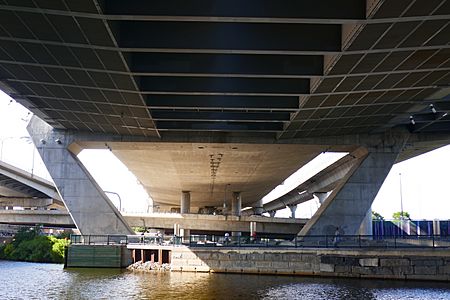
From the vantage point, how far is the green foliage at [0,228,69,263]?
Result: 46.4 meters

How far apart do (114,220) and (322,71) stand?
24.4 m

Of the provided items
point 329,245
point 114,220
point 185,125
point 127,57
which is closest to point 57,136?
point 114,220

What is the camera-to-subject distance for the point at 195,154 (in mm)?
49719

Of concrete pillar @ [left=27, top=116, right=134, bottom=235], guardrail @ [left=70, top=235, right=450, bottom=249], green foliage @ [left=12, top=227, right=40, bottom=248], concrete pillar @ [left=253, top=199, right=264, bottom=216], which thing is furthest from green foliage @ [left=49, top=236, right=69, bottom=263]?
concrete pillar @ [left=253, top=199, right=264, bottom=216]

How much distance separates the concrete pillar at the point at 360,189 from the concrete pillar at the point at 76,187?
654 inches

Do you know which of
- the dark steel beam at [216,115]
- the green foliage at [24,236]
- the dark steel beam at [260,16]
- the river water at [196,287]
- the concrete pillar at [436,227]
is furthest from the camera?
the green foliage at [24,236]

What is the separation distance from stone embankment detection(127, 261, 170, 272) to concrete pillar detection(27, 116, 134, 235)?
6528mm

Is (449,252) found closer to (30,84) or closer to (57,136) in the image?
(30,84)

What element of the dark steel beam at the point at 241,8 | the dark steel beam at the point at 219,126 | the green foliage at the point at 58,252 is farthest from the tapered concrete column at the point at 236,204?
the dark steel beam at the point at 241,8

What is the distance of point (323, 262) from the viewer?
33188 mm

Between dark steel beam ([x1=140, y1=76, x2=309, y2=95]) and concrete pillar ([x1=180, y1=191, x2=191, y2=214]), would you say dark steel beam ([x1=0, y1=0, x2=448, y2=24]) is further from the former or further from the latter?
concrete pillar ([x1=180, y1=191, x2=191, y2=214])

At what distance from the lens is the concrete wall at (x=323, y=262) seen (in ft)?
101

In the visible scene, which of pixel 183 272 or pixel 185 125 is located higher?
pixel 185 125

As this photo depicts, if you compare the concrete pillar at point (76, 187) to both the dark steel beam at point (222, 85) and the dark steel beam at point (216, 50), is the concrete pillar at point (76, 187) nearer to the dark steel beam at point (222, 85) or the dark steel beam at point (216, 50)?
the dark steel beam at point (222, 85)
